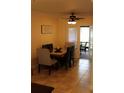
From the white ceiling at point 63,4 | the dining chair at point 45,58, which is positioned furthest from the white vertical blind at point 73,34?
the dining chair at point 45,58

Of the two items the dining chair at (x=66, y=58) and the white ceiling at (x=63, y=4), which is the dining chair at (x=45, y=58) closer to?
the dining chair at (x=66, y=58)

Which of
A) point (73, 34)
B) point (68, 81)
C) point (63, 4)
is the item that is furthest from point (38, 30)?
point (68, 81)

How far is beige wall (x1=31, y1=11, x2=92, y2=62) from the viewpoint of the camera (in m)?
6.72

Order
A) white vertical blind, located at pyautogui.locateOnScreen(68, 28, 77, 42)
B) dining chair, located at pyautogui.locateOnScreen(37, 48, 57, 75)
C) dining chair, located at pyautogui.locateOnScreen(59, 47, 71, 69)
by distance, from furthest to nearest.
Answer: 1. white vertical blind, located at pyautogui.locateOnScreen(68, 28, 77, 42)
2. dining chair, located at pyautogui.locateOnScreen(59, 47, 71, 69)
3. dining chair, located at pyautogui.locateOnScreen(37, 48, 57, 75)

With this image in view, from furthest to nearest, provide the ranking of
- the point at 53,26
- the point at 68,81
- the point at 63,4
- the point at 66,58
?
the point at 53,26 < the point at 66,58 < the point at 63,4 < the point at 68,81

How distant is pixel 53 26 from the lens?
8.55 metres

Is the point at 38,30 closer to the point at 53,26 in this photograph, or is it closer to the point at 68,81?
the point at 53,26

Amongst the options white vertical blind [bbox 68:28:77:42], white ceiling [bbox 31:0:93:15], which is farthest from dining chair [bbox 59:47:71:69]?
white vertical blind [bbox 68:28:77:42]

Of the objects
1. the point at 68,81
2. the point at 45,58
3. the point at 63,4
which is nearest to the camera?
the point at 68,81

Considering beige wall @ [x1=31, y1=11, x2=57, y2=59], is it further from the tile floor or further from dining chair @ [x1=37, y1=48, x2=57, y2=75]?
the tile floor
